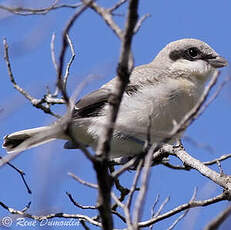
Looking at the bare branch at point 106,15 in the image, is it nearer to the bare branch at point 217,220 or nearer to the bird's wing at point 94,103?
the bare branch at point 217,220

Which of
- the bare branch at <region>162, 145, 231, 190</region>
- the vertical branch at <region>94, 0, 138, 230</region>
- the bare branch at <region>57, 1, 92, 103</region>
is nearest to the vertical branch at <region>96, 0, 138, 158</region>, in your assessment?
the vertical branch at <region>94, 0, 138, 230</region>

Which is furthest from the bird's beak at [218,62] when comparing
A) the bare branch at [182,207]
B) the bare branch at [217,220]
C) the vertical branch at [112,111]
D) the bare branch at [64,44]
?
the bare branch at [217,220]

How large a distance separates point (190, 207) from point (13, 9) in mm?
1568

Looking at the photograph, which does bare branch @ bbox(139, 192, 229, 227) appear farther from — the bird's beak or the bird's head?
the bird's beak

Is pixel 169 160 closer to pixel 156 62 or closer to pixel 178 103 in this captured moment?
pixel 178 103

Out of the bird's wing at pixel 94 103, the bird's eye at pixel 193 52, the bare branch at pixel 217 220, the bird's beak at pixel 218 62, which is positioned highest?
the bird's eye at pixel 193 52

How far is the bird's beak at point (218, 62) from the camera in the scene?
5.14 meters

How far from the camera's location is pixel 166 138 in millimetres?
2225

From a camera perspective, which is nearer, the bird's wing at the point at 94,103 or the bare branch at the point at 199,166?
the bare branch at the point at 199,166

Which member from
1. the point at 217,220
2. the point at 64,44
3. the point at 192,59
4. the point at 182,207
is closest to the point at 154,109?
the point at 192,59

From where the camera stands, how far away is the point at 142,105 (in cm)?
451

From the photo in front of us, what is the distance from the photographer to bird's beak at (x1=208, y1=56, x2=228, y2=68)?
16.9ft

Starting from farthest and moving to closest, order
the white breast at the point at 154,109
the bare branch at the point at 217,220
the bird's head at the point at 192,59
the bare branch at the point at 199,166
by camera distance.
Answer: the bird's head at the point at 192,59 → the white breast at the point at 154,109 → the bare branch at the point at 199,166 → the bare branch at the point at 217,220

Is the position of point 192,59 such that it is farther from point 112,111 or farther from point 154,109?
point 112,111
